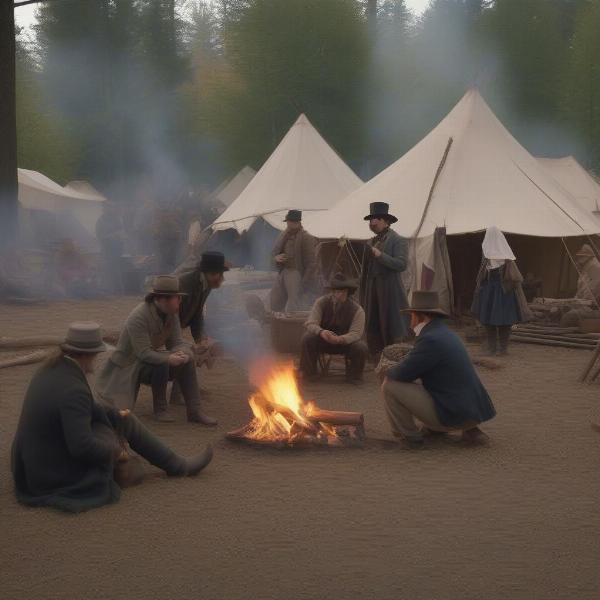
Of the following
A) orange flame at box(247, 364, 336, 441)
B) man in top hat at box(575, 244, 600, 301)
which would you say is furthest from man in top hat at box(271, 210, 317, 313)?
orange flame at box(247, 364, 336, 441)

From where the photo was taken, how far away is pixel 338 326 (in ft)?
29.8

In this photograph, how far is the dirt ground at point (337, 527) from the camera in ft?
14.1

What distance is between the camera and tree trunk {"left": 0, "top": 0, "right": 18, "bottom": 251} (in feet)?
48.1

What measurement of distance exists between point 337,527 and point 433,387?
1.88 metres

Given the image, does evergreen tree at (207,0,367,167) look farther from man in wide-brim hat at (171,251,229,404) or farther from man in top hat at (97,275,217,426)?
man in top hat at (97,275,217,426)

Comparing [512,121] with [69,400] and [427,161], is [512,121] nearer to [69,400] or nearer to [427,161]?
[427,161]

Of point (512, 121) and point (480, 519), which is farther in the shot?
point (512, 121)

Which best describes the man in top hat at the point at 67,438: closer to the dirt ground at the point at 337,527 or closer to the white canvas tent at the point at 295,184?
the dirt ground at the point at 337,527

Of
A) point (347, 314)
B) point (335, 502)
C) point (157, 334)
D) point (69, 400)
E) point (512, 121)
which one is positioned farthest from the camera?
point (512, 121)

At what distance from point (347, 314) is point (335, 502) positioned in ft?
12.1

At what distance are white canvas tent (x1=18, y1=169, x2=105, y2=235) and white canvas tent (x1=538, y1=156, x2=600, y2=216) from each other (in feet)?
40.4

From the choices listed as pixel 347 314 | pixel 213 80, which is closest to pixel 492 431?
pixel 347 314

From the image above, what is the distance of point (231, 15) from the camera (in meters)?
34.6

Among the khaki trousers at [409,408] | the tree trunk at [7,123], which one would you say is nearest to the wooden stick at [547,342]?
the khaki trousers at [409,408]
